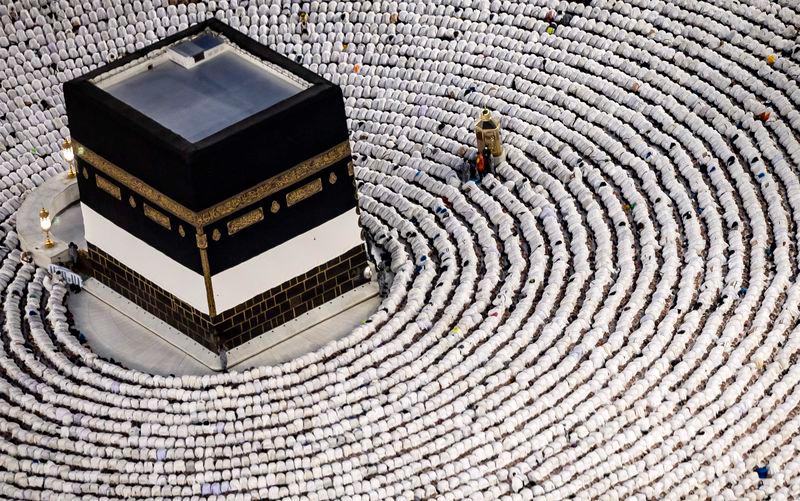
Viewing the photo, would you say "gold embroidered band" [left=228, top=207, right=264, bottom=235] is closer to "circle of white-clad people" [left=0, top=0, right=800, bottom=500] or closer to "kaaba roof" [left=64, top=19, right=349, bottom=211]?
"kaaba roof" [left=64, top=19, right=349, bottom=211]

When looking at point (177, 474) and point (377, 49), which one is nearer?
point (177, 474)

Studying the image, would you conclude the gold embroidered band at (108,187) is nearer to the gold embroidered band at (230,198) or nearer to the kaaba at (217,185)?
the kaaba at (217,185)

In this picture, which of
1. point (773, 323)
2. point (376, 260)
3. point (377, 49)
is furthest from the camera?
point (377, 49)

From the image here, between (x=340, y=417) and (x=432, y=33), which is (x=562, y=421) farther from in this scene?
(x=432, y=33)

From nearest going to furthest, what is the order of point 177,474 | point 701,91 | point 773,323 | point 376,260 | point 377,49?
point 177,474
point 773,323
point 376,260
point 701,91
point 377,49

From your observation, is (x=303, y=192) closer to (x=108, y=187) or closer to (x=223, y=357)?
(x=223, y=357)

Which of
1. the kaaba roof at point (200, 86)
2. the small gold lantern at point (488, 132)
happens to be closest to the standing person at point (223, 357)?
the kaaba roof at point (200, 86)

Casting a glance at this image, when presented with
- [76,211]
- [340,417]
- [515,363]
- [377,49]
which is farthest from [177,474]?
[377,49]

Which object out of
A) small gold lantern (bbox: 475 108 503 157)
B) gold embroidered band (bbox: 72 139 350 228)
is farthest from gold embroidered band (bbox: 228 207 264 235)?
small gold lantern (bbox: 475 108 503 157)
